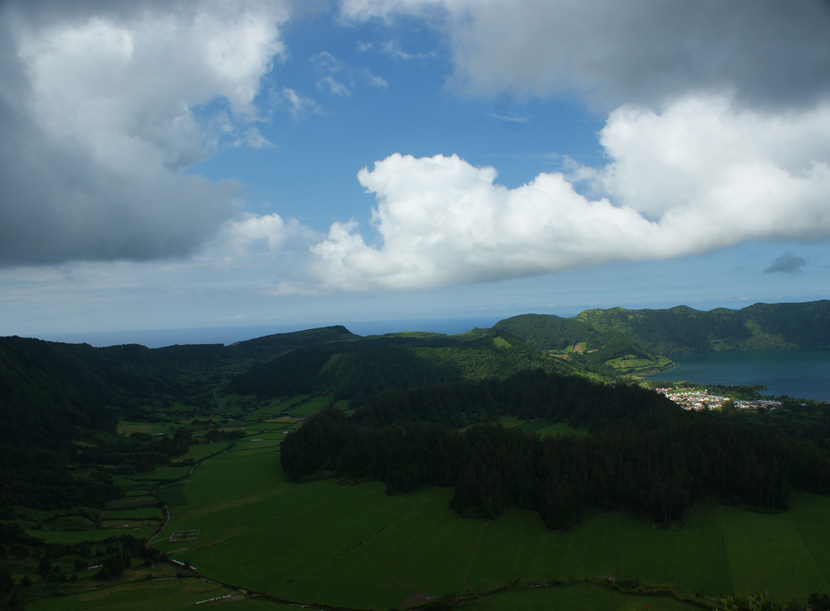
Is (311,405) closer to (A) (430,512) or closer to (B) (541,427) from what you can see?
(B) (541,427)

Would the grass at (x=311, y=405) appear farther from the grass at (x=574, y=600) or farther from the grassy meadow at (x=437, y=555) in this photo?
the grass at (x=574, y=600)

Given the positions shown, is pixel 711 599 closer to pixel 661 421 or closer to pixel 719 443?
pixel 719 443

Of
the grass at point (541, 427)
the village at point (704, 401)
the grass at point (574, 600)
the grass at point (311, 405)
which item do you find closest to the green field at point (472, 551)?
the grass at point (574, 600)

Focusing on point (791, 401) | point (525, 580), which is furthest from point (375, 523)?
point (791, 401)

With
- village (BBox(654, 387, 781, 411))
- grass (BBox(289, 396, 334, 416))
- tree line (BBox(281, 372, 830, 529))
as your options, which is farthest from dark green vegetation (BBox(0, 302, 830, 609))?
grass (BBox(289, 396, 334, 416))

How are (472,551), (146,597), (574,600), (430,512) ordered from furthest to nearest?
(430,512) < (472,551) < (146,597) < (574,600)

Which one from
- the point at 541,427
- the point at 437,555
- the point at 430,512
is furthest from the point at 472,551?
the point at 541,427
